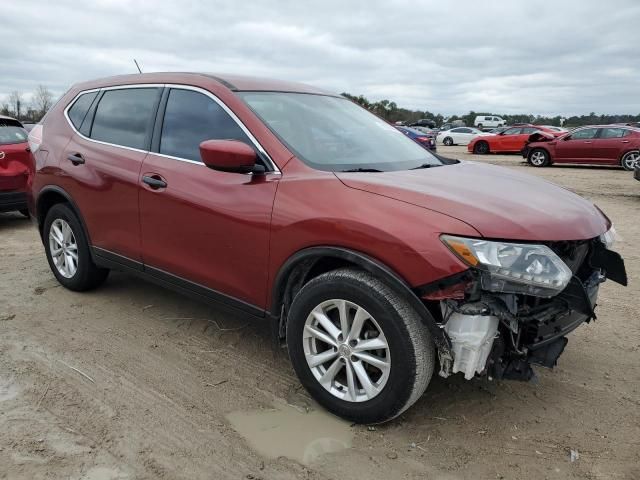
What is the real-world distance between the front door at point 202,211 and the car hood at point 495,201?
591 millimetres

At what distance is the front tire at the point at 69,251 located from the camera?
14.6ft

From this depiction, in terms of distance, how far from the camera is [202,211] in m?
3.27

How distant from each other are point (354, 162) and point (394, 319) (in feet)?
3.58

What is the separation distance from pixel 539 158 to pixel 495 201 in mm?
17184

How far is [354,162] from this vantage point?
3205mm

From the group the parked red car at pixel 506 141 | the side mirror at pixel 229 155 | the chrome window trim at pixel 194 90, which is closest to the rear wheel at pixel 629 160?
the parked red car at pixel 506 141

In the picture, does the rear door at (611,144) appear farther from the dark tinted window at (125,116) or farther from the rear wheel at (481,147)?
the dark tinted window at (125,116)

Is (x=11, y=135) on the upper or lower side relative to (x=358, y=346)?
upper

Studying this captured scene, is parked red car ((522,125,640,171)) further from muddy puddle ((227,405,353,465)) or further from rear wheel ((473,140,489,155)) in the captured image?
muddy puddle ((227,405,353,465))

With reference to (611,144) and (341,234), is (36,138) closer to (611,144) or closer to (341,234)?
(341,234)

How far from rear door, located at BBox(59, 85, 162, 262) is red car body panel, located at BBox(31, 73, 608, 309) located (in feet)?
0.05

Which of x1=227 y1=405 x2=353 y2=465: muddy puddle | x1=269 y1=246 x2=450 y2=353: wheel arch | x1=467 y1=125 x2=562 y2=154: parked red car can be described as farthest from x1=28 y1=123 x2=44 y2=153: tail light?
x1=467 y1=125 x2=562 y2=154: parked red car

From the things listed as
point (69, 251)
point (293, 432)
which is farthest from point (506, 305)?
point (69, 251)

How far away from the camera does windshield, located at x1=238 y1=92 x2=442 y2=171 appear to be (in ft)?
10.4
